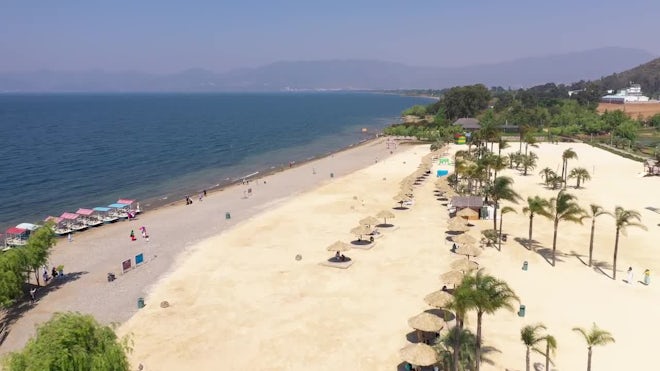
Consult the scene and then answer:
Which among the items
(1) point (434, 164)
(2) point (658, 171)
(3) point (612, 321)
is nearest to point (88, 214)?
(3) point (612, 321)

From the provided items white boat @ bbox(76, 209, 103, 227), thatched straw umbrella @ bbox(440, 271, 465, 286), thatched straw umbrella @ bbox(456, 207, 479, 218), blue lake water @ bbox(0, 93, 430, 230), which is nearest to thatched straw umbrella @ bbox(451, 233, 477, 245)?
thatched straw umbrella @ bbox(440, 271, 465, 286)

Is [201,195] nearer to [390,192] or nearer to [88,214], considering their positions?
[88,214]

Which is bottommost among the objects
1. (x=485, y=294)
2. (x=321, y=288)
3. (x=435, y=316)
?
(x=321, y=288)

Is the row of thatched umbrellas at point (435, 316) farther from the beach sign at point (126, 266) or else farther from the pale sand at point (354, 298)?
the beach sign at point (126, 266)

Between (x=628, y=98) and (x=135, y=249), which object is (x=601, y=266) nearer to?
(x=135, y=249)

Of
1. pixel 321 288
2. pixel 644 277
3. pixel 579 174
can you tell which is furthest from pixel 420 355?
pixel 579 174

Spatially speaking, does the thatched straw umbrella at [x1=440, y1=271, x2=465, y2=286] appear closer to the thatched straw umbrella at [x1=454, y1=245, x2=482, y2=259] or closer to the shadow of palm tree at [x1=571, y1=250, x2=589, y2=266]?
the thatched straw umbrella at [x1=454, y1=245, x2=482, y2=259]

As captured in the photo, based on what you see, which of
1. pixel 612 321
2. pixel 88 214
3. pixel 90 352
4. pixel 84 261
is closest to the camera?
pixel 90 352
